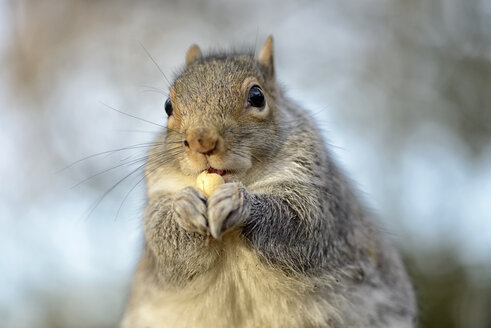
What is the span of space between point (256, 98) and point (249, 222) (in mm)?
577

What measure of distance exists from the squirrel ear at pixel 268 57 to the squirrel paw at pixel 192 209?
1.08 metres

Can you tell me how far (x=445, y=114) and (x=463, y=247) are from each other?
193 cm

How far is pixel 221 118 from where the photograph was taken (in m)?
1.71

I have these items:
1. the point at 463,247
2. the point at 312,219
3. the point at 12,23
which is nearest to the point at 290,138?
the point at 312,219

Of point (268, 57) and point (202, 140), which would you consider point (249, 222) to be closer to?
point (202, 140)

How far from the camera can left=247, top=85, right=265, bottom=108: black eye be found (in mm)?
1899

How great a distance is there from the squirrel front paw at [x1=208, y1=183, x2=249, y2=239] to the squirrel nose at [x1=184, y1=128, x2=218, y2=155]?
0.56 feet

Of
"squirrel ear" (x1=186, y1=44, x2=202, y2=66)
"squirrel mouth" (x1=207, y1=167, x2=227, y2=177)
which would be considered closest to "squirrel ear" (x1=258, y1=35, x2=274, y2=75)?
"squirrel ear" (x1=186, y1=44, x2=202, y2=66)

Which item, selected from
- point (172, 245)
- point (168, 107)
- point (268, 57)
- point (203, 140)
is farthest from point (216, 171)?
point (268, 57)

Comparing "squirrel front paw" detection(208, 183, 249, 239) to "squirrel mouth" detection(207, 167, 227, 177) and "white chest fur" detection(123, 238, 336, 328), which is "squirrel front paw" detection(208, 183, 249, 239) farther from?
"white chest fur" detection(123, 238, 336, 328)

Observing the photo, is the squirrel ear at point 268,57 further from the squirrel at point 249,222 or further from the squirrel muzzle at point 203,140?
the squirrel muzzle at point 203,140

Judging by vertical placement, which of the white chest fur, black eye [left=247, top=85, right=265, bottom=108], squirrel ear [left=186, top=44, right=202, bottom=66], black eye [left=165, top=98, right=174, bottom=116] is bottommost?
the white chest fur

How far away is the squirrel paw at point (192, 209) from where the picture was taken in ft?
4.70

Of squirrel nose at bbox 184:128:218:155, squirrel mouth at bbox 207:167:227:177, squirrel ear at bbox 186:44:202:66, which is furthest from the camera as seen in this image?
squirrel ear at bbox 186:44:202:66
